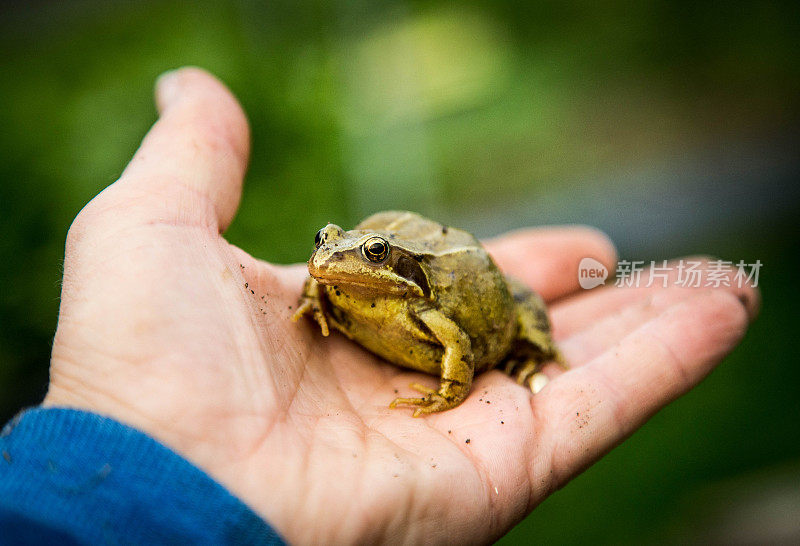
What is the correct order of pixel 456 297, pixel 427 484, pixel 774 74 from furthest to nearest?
1. pixel 774 74
2. pixel 456 297
3. pixel 427 484

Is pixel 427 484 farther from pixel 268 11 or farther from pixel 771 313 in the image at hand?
pixel 268 11

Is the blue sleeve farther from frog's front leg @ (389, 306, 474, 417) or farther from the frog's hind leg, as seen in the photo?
the frog's hind leg

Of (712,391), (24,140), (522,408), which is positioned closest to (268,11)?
(24,140)

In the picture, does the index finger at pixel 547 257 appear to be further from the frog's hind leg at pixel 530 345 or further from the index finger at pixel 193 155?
the index finger at pixel 193 155

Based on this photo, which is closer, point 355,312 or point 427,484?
point 427,484

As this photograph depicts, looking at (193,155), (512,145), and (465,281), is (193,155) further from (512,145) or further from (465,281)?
(512,145)

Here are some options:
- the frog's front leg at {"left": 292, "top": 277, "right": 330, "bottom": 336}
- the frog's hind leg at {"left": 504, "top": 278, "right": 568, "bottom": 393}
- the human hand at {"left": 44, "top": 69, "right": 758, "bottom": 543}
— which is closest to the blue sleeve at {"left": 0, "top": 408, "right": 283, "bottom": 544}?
the human hand at {"left": 44, "top": 69, "right": 758, "bottom": 543}
